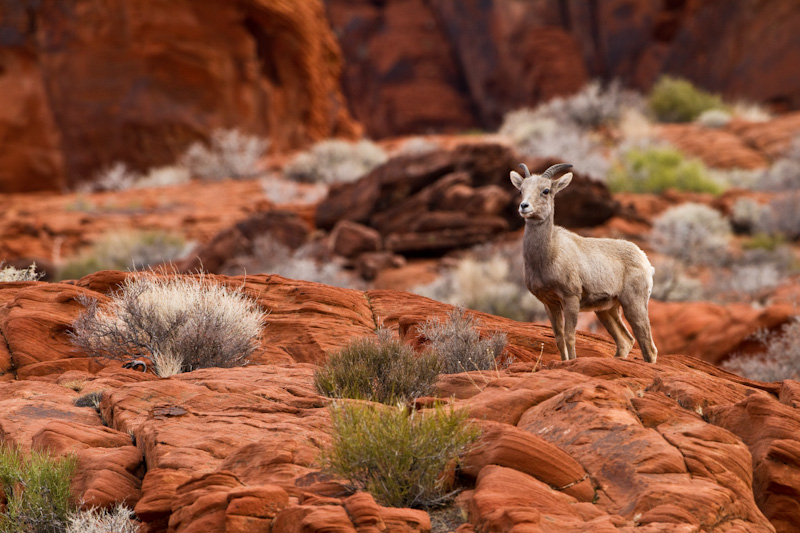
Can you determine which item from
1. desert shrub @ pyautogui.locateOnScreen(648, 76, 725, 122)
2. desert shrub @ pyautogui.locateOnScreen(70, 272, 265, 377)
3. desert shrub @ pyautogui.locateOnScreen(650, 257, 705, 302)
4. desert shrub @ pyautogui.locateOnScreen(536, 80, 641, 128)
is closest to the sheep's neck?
desert shrub @ pyautogui.locateOnScreen(70, 272, 265, 377)

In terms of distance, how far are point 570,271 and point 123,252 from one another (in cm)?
1423

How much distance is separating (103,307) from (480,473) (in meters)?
4.86

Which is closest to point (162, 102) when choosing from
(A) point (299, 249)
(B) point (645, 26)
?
(A) point (299, 249)

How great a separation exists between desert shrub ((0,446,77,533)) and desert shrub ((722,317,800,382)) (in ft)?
29.3

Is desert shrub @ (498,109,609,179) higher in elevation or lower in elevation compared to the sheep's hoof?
higher

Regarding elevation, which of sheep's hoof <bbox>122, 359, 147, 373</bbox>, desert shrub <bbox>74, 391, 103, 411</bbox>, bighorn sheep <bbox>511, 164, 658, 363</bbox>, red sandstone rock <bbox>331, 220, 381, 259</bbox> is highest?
bighorn sheep <bbox>511, 164, 658, 363</bbox>

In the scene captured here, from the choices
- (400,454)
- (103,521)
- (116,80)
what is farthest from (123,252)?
(400,454)

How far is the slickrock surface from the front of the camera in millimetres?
4352

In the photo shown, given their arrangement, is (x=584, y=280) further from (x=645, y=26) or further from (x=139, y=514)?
(x=645, y=26)

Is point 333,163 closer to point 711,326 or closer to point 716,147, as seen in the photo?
point 716,147

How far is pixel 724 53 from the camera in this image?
116ft

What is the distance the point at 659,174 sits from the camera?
23547 mm

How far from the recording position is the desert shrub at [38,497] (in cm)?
483

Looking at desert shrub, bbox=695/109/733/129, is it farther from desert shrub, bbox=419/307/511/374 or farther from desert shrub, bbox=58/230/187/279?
desert shrub, bbox=419/307/511/374
